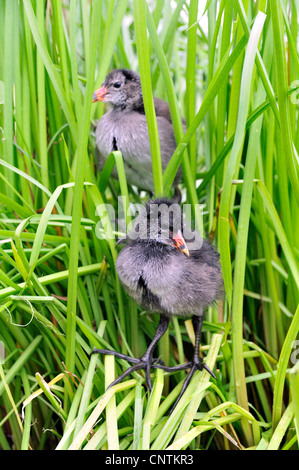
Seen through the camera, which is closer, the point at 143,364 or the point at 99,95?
the point at 143,364

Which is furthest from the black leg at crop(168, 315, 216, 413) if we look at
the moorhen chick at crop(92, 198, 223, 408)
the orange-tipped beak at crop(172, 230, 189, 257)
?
the orange-tipped beak at crop(172, 230, 189, 257)

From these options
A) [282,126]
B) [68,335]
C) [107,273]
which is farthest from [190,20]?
[68,335]

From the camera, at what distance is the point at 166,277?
1.25m

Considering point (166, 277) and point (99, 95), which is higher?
point (99, 95)

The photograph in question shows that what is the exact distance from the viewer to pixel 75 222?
1102 millimetres

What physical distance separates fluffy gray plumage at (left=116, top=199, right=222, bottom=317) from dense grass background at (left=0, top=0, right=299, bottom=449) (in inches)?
3.0

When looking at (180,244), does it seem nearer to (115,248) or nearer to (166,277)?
(166,277)

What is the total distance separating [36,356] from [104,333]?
0.20 metres

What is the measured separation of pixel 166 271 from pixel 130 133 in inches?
30.3

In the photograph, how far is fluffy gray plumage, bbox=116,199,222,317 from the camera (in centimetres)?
124

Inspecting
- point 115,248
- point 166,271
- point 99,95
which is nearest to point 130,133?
point 99,95

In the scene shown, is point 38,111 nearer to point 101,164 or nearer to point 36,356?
point 101,164

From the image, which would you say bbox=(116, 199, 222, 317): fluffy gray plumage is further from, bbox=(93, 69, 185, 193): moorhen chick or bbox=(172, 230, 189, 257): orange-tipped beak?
bbox=(93, 69, 185, 193): moorhen chick

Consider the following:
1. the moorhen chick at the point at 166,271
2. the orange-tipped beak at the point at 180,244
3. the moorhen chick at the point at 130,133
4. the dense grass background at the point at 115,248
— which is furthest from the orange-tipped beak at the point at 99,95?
the orange-tipped beak at the point at 180,244
